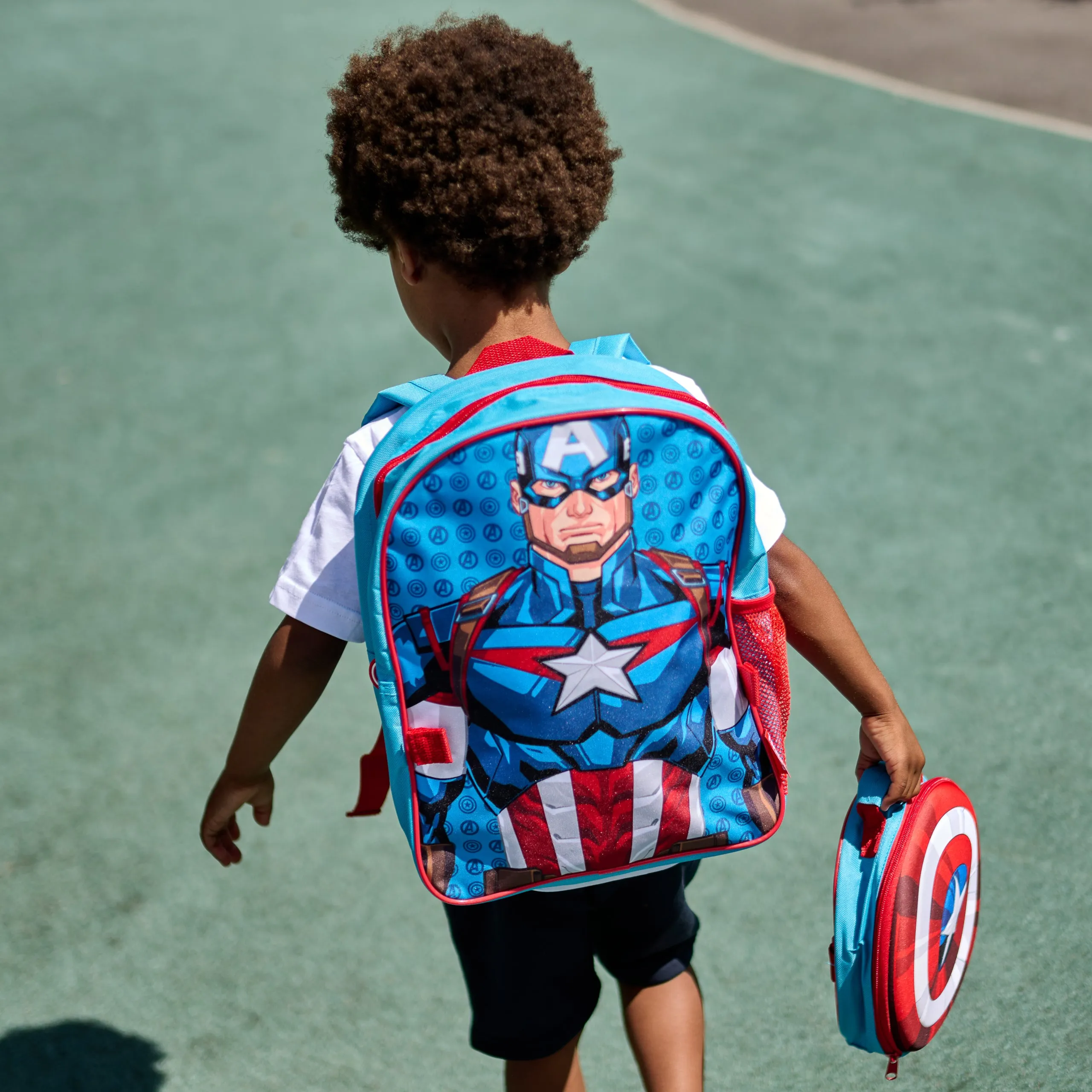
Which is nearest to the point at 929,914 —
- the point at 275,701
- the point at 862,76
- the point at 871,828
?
the point at 871,828

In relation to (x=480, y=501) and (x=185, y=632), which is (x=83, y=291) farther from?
(x=480, y=501)

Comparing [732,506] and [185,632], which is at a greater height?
[732,506]

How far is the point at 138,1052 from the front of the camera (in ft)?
6.91

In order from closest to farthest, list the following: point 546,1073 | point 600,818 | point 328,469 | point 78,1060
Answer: point 600,818 → point 546,1073 → point 78,1060 → point 328,469

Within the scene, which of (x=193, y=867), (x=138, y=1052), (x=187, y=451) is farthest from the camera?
(x=187, y=451)

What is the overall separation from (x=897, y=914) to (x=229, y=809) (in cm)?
93

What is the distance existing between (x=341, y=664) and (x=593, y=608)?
1716mm

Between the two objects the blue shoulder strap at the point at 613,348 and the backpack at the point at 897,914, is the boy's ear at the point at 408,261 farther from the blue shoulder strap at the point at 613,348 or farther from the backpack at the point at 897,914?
the backpack at the point at 897,914

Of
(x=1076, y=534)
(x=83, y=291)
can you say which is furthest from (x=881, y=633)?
(x=83, y=291)

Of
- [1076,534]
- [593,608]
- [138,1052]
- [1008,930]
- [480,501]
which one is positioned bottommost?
[138,1052]

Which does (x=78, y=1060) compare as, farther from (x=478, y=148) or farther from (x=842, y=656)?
(x=478, y=148)

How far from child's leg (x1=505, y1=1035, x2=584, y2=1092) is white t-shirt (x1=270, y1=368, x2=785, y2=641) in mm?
744

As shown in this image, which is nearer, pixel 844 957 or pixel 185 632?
pixel 844 957

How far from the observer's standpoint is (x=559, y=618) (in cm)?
133
